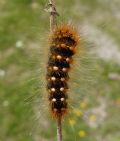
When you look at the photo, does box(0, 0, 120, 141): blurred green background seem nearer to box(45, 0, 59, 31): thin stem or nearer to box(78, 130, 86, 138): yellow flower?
box(78, 130, 86, 138): yellow flower

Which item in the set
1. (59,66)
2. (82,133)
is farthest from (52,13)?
(82,133)

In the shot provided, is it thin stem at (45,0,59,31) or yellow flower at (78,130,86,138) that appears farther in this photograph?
yellow flower at (78,130,86,138)

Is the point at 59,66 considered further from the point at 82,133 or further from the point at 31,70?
the point at 82,133

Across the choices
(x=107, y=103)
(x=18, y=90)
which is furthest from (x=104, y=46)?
(x=18, y=90)

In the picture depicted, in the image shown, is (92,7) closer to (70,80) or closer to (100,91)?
(100,91)

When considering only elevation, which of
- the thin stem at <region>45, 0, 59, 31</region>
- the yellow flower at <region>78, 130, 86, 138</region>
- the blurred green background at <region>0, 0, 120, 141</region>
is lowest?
the thin stem at <region>45, 0, 59, 31</region>

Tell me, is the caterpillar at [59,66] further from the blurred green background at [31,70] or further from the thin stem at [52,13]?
the blurred green background at [31,70]

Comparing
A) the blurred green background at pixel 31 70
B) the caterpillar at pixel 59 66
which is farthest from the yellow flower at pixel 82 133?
the caterpillar at pixel 59 66

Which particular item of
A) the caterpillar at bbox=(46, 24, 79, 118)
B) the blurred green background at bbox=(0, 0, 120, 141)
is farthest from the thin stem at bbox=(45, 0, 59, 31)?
the blurred green background at bbox=(0, 0, 120, 141)
